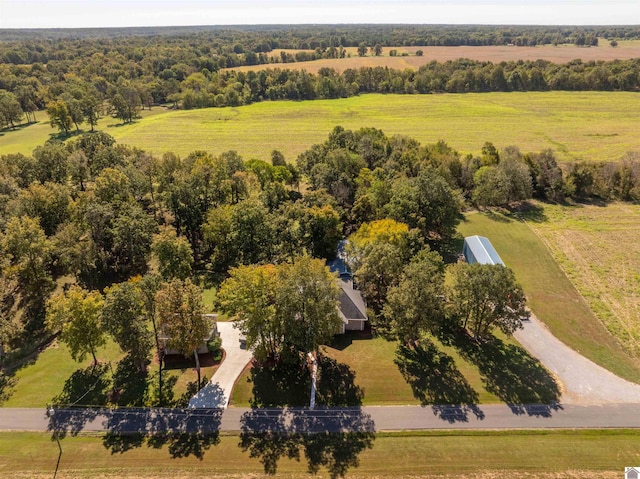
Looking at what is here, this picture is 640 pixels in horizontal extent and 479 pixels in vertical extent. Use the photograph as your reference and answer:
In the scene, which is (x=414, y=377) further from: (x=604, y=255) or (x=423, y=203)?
(x=604, y=255)

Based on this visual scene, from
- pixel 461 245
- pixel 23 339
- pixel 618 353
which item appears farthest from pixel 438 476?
pixel 23 339

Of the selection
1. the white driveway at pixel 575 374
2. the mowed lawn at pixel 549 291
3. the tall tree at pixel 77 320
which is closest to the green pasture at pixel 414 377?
the white driveway at pixel 575 374

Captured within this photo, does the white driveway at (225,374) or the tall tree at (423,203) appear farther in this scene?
the tall tree at (423,203)

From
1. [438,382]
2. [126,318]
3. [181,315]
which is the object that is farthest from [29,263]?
[438,382]

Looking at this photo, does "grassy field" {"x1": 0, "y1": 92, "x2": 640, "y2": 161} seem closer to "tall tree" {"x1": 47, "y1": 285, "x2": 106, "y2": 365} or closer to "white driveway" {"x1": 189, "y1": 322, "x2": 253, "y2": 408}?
"white driveway" {"x1": 189, "y1": 322, "x2": 253, "y2": 408}

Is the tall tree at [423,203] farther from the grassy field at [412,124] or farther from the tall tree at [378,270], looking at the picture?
the grassy field at [412,124]

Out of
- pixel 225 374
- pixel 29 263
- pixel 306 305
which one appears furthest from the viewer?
pixel 29 263

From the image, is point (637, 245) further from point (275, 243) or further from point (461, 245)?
point (275, 243)
